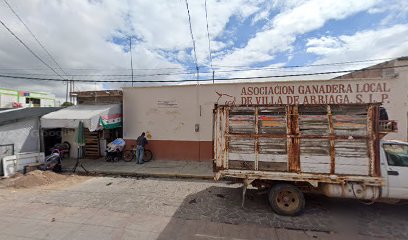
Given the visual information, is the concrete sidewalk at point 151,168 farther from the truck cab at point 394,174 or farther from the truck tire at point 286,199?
the truck cab at point 394,174

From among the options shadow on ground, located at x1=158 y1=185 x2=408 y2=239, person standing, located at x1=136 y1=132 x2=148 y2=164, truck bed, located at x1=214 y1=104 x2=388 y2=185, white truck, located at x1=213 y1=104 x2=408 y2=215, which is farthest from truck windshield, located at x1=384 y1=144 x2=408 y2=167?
person standing, located at x1=136 y1=132 x2=148 y2=164

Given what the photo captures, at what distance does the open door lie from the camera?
5.11 meters

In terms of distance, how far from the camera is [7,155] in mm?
9812

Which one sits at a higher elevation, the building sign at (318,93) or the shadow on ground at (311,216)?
Result: the building sign at (318,93)

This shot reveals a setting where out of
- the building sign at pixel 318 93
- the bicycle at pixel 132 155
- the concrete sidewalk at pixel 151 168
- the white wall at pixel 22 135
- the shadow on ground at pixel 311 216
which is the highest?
the building sign at pixel 318 93

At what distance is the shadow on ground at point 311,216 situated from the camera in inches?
190

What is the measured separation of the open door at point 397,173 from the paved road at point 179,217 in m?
0.66

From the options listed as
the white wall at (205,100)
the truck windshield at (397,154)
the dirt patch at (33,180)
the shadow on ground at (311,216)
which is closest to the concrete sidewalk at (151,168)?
the dirt patch at (33,180)

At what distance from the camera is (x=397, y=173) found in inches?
202

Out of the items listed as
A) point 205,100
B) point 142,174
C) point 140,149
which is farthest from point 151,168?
point 205,100

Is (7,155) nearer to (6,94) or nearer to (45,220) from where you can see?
(45,220)

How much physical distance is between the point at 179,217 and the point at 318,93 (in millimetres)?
8824

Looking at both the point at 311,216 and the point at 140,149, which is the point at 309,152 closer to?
the point at 311,216

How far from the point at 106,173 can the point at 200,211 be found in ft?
19.2
